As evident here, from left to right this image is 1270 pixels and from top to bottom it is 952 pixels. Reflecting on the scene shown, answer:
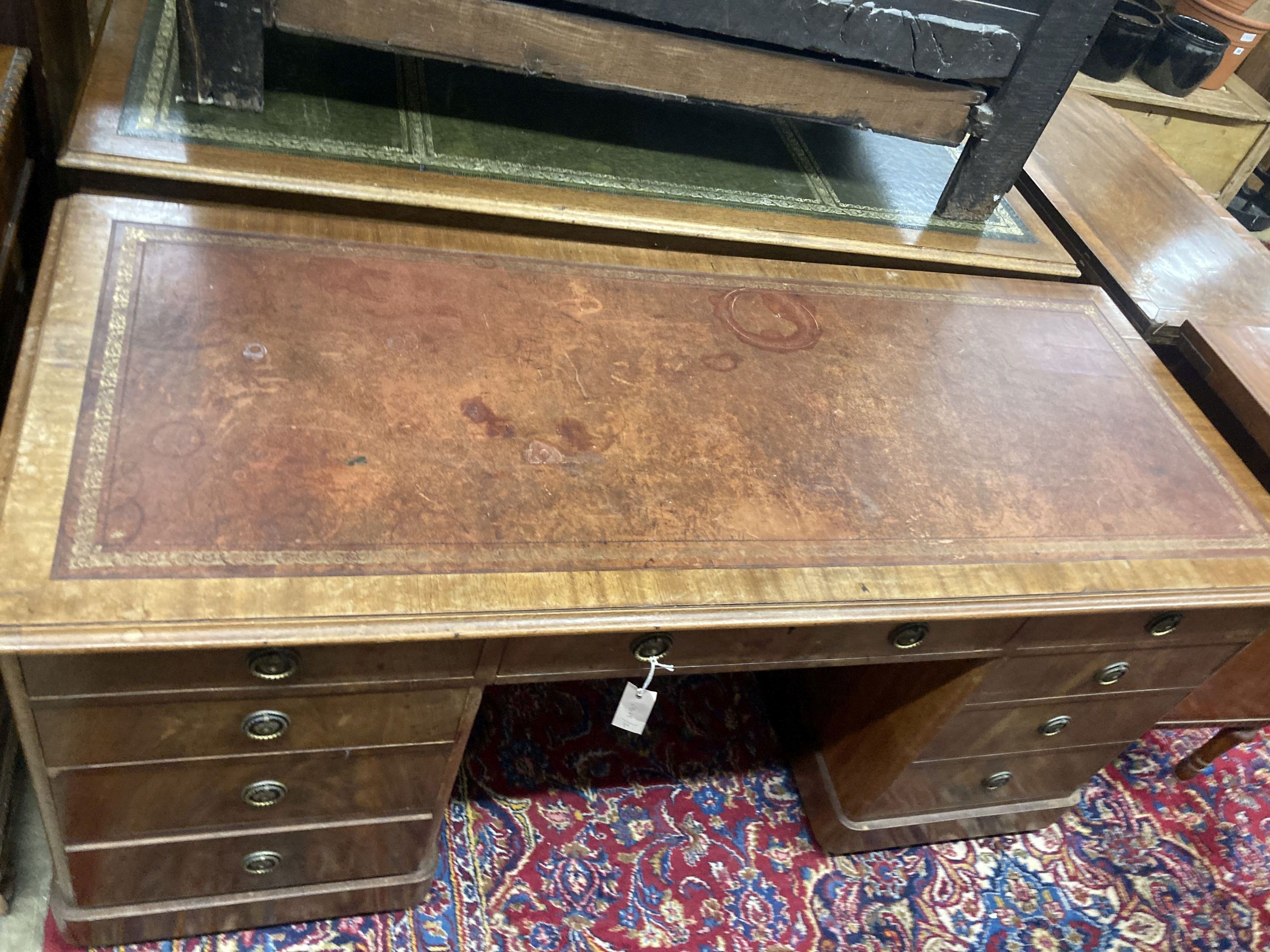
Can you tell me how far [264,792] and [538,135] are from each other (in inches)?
44.8

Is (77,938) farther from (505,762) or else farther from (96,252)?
(96,252)

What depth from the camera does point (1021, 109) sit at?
1.67m

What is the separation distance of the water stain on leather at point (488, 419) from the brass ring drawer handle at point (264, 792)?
1.78 ft

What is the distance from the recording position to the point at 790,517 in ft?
4.21

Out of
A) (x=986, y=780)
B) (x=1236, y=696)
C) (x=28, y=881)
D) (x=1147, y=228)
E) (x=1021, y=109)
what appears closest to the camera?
(x=28, y=881)

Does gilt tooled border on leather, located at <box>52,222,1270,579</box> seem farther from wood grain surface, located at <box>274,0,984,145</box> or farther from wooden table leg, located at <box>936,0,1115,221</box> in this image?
wooden table leg, located at <box>936,0,1115,221</box>

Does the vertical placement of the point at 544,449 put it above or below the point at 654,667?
above

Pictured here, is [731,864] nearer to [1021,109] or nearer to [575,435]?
[575,435]

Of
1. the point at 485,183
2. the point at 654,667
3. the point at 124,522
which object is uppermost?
the point at 485,183

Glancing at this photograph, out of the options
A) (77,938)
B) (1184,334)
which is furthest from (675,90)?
(77,938)

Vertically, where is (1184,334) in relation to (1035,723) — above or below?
above

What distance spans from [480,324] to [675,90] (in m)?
0.51

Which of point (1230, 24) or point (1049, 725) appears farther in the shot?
point (1230, 24)

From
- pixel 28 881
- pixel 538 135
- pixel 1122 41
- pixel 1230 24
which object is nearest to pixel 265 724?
pixel 28 881
